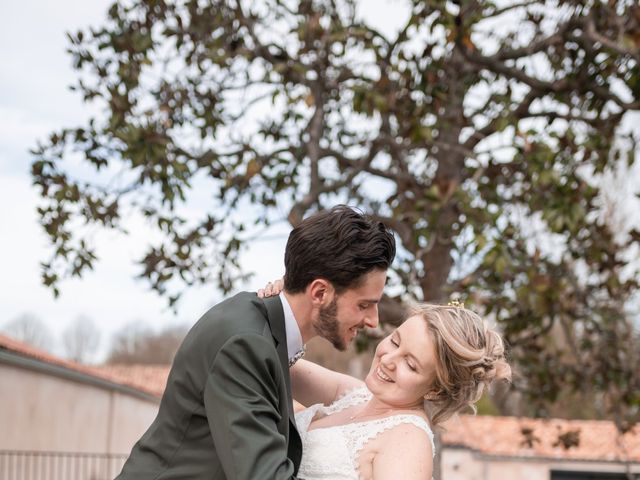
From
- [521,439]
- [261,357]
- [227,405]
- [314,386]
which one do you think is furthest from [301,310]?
[521,439]

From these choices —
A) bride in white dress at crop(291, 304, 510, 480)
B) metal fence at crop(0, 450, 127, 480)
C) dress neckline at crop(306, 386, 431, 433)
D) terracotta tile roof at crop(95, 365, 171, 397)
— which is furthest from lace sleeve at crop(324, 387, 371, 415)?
terracotta tile roof at crop(95, 365, 171, 397)

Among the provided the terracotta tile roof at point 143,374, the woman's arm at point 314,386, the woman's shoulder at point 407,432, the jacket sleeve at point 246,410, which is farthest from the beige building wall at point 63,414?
the jacket sleeve at point 246,410

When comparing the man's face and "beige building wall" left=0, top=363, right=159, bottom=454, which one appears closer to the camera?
the man's face

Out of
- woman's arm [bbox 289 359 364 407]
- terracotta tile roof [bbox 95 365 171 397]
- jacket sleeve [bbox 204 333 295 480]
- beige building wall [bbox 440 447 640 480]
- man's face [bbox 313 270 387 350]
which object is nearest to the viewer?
jacket sleeve [bbox 204 333 295 480]

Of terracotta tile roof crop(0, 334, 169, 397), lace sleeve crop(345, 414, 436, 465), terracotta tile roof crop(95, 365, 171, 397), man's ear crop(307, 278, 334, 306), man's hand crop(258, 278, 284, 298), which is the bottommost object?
lace sleeve crop(345, 414, 436, 465)

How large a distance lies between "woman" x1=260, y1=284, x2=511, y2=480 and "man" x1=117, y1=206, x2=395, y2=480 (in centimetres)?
19

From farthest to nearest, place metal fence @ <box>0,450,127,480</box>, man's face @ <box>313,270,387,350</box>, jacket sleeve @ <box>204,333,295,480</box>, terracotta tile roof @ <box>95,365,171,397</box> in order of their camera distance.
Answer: terracotta tile roof @ <box>95,365,171,397</box> → metal fence @ <box>0,450,127,480</box> → man's face @ <box>313,270,387,350</box> → jacket sleeve @ <box>204,333,295,480</box>

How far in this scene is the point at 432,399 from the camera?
328 cm

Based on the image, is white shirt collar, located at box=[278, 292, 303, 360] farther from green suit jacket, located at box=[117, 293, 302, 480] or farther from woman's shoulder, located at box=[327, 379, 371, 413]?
woman's shoulder, located at box=[327, 379, 371, 413]

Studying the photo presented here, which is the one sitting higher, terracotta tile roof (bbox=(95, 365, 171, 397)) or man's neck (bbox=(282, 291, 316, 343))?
terracotta tile roof (bbox=(95, 365, 171, 397))

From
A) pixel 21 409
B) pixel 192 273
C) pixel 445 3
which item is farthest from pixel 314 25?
pixel 21 409

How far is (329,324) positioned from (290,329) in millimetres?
142

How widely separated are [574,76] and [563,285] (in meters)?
1.81

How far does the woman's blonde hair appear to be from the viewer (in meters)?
3.15
